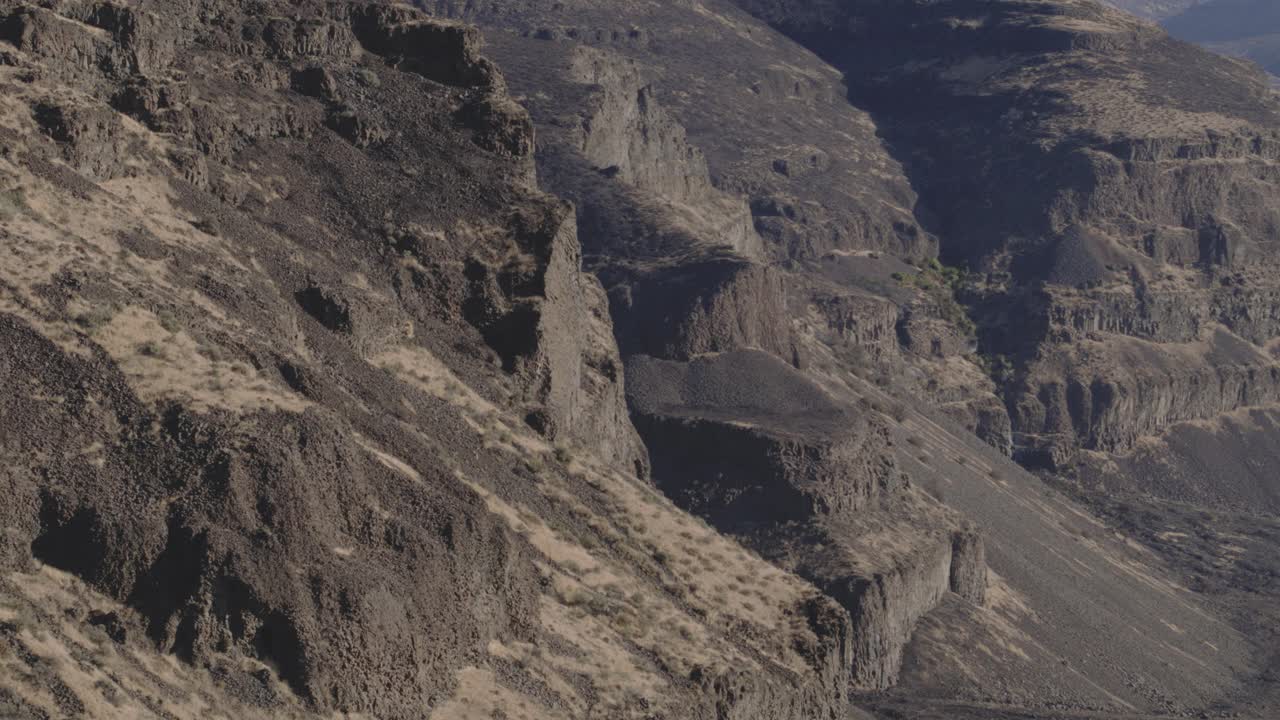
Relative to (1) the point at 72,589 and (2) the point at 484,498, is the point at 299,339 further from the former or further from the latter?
(1) the point at 72,589

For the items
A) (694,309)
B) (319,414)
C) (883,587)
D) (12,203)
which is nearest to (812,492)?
(883,587)

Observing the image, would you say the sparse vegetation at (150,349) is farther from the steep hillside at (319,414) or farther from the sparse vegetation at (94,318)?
the sparse vegetation at (94,318)

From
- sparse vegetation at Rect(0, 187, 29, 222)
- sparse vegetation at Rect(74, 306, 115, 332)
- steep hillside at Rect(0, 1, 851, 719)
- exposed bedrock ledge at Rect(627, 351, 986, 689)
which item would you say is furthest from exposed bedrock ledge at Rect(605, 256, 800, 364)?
sparse vegetation at Rect(74, 306, 115, 332)

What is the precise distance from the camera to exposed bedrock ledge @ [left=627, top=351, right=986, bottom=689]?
144 metres

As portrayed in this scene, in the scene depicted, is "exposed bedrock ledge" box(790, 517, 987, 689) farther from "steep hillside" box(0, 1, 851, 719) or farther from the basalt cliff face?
"steep hillside" box(0, 1, 851, 719)

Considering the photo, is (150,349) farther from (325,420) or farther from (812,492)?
(812,492)

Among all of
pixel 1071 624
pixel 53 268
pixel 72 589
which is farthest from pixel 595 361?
pixel 1071 624

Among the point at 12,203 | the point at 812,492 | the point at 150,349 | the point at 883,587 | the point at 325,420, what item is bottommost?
the point at 883,587

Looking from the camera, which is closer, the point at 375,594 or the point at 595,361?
the point at 375,594

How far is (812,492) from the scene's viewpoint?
150125 millimetres

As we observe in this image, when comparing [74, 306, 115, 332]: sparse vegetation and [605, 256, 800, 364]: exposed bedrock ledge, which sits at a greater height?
[74, 306, 115, 332]: sparse vegetation

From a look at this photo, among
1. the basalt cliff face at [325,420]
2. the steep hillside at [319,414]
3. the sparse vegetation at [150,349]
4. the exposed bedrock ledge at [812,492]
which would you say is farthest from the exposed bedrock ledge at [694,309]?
the sparse vegetation at [150,349]

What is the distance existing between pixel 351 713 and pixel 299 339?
58.6ft

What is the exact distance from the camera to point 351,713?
6338 cm
